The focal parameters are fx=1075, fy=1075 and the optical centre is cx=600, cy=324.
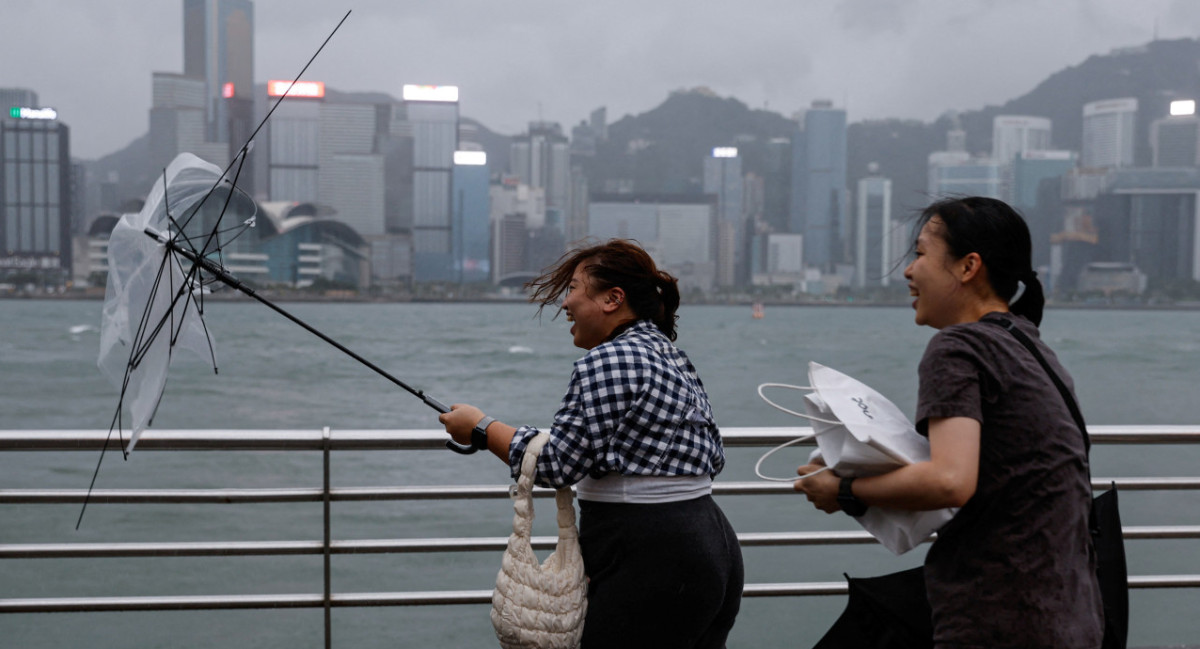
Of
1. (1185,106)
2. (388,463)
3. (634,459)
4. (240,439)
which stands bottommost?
(388,463)

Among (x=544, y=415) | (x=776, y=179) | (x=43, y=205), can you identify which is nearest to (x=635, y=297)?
(x=544, y=415)

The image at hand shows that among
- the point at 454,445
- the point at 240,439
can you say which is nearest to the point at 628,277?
the point at 454,445

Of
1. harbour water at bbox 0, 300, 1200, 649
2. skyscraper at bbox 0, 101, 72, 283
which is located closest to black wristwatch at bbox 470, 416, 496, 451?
harbour water at bbox 0, 300, 1200, 649

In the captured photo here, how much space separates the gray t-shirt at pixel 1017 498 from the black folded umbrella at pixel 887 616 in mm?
264

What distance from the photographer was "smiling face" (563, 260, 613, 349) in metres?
1.90

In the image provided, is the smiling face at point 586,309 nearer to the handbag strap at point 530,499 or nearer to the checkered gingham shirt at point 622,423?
the checkered gingham shirt at point 622,423

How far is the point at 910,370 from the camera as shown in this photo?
57.2 meters

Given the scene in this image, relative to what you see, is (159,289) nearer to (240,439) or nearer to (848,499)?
(240,439)

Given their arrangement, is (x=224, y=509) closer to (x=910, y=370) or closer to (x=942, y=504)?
(x=942, y=504)

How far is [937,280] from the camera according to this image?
5.06 feet

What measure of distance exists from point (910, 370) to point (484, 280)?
48.8 m

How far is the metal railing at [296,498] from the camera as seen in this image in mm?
2619

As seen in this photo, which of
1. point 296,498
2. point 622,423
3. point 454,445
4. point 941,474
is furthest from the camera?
point 296,498

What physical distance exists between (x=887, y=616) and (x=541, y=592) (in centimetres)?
58
